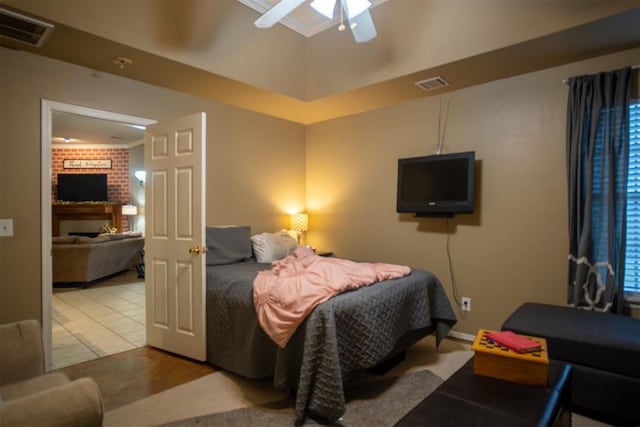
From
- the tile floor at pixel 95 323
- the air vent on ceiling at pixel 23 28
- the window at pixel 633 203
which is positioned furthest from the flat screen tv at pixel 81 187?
the window at pixel 633 203

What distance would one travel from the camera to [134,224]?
28.2 ft

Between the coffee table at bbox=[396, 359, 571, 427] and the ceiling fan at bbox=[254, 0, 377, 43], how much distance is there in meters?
2.17

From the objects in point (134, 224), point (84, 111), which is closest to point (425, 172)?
point (84, 111)

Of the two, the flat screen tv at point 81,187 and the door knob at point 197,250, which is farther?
the flat screen tv at point 81,187

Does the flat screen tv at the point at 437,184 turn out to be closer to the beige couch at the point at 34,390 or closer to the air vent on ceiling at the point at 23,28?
the beige couch at the point at 34,390

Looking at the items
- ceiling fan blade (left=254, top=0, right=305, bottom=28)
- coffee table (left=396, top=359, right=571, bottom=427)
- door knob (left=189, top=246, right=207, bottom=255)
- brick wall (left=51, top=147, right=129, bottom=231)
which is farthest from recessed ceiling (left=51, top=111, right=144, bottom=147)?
coffee table (left=396, top=359, right=571, bottom=427)

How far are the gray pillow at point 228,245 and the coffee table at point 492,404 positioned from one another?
2.39 meters

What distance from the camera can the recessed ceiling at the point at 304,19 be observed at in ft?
10.7

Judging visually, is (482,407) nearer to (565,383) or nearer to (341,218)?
(565,383)

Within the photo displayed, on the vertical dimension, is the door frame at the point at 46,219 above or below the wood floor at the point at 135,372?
above

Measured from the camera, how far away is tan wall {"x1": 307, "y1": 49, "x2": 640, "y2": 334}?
Result: 3.01m

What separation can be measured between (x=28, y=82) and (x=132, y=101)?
76cm

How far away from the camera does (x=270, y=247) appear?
3.83 m

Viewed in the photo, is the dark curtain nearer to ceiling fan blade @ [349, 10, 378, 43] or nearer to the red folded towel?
the red folded towel
